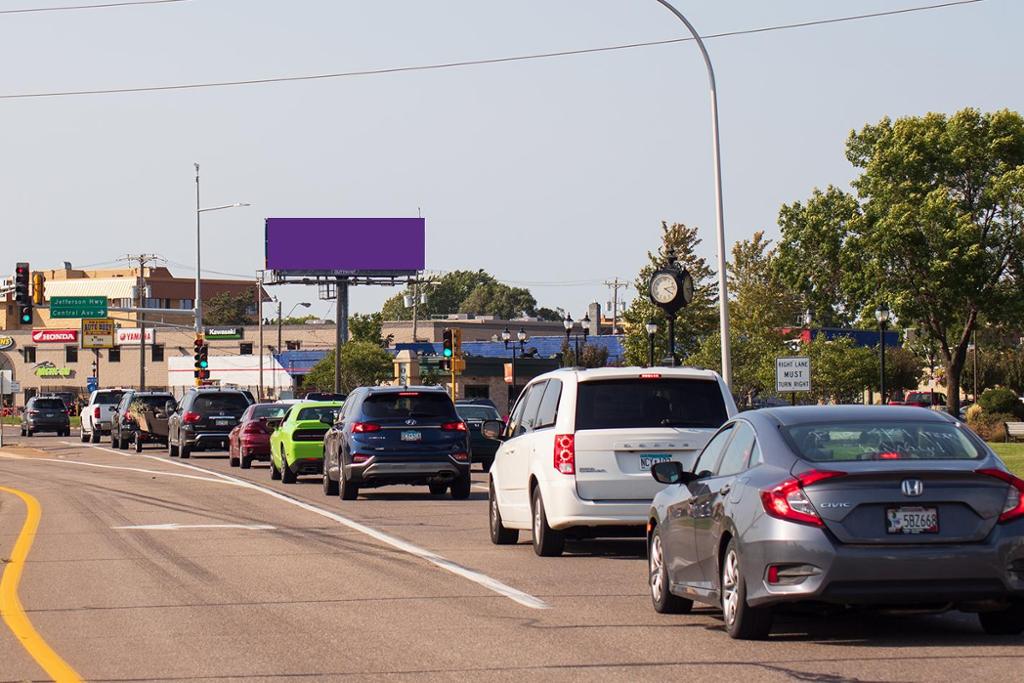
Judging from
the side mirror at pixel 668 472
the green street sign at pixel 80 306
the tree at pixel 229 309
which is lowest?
the side mirror at pixel 668 472

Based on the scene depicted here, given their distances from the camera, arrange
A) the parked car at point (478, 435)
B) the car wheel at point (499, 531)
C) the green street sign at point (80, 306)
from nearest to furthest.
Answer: the car wheel at point (499, 531)
the parked car at point (478, 435)
the green street sign at point (80, 306)

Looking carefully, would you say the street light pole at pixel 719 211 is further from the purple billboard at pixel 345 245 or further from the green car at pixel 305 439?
the purple billboard at pixel 345 245

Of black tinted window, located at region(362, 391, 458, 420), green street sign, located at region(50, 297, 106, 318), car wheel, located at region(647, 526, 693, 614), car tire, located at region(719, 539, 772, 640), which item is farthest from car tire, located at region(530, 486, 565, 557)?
green street sign, located at region(50, 297, 106, 318)

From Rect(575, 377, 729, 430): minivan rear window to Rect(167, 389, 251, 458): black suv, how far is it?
3188cm

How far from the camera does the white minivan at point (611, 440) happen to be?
53.0ft

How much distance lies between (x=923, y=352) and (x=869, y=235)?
57141 millimetres

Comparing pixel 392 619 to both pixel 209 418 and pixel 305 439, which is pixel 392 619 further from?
pixel 209 418

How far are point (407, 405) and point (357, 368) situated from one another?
83.2 m

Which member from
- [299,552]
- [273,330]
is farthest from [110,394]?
[273,330]

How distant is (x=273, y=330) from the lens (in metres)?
142

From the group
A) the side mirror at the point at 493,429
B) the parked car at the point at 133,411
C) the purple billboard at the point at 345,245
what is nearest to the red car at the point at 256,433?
the parked car at the point at 133,411

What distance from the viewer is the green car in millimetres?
31797

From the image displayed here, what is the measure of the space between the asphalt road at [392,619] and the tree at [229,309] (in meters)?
166

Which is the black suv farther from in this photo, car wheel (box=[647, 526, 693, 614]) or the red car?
car wheel (box=[647, 526, 693, 614])
